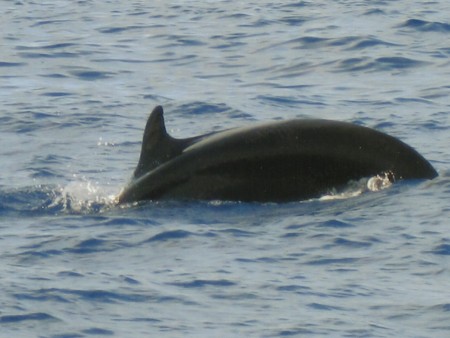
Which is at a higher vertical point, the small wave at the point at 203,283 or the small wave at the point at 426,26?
the small wave at the point at 203,283

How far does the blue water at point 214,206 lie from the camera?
1106cm

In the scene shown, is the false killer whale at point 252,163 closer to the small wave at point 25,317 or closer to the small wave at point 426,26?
the small wave at point 25,317

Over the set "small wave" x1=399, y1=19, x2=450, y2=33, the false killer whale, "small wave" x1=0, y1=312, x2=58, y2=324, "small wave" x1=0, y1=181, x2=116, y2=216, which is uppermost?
the false killer whale

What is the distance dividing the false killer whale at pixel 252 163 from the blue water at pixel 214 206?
16 centimetres

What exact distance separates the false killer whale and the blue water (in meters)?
0.16

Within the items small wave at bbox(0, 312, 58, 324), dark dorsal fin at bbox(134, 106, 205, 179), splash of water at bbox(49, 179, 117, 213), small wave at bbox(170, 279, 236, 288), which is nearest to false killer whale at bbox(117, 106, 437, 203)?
dark dorsal fin at bbox(134, 106, 205, 179)

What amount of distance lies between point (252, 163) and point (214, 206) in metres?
0.53

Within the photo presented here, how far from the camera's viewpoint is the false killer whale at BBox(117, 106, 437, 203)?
1390cm

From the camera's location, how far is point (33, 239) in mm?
13141

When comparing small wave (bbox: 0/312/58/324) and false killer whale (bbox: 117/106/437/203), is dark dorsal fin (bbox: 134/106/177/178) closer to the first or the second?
false killer whale (bbox: 117/106/437/203)

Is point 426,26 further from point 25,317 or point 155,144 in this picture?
point 25,317

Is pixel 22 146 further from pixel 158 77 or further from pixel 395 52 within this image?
pixel 395 52

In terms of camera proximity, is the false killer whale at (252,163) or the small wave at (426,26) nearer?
the false killer whale at (252,163)

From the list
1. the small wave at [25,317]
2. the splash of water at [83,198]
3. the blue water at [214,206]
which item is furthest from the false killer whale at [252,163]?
the small wave at [25,317]
